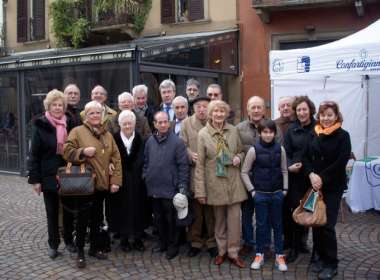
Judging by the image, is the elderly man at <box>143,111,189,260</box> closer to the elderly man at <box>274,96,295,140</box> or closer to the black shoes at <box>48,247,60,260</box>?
the elderly man at <box>274,96,295,140</box>

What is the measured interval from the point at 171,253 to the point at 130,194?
2.54 ft

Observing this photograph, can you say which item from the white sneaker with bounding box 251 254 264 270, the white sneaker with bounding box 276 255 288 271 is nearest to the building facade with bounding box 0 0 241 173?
the white sneaker with bounding box 251 254 264 270

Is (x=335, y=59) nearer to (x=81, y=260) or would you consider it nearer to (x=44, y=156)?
(x=44, y=156)

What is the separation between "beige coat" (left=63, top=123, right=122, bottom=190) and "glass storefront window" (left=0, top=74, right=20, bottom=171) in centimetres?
774

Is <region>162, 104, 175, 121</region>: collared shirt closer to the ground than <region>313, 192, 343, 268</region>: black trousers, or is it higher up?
higher up

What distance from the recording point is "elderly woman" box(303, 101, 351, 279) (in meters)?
4.47

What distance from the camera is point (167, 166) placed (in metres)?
5.14

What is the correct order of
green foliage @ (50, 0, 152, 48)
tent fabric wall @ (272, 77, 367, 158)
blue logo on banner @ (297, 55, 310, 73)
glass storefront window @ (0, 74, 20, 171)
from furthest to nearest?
green foliage @ (50, 0, 152, 48), glass storefront window @ (0, 74, 20, 171), tent fabric wall @ (272, 77, 367, 158), blue logo on banner @ (297, 55, 310, 73)

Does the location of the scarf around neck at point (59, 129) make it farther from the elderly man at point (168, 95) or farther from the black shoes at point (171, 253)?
the black shoes at point (171, 253)

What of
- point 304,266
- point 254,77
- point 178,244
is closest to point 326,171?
point 304,266

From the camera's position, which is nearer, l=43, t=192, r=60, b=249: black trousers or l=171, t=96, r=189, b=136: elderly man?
l=43, t=192, r=60, b=249: black trousers

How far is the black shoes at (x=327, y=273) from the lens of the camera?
453 cm

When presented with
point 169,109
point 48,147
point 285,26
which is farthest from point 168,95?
point 285,26

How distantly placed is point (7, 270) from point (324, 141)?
3.35 meters
